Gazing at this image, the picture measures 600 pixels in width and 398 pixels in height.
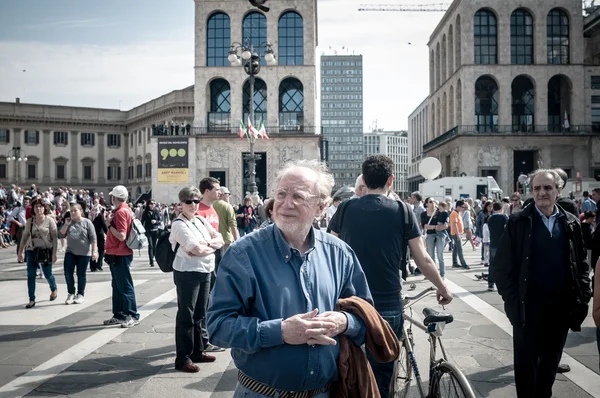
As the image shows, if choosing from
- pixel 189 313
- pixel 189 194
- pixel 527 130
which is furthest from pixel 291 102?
pixel 189 313

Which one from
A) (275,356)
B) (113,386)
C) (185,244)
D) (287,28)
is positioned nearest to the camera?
(275,356)

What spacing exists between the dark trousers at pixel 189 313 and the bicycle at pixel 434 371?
240 cm

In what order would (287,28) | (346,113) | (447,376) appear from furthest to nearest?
(346,113) < (287,28) < (447,376)

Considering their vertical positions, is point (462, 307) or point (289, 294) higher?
point (289, 294)

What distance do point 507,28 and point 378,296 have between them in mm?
52508

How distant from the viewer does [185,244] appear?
5340 mm

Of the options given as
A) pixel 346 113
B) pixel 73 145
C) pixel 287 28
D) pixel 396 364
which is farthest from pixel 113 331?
pixel 346 113

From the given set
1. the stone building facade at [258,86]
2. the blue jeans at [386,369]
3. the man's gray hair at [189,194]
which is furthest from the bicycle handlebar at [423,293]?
the stone building facade at [258,86]

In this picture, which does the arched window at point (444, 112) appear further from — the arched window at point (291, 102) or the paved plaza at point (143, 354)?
the paved plaza at point (143, 354)

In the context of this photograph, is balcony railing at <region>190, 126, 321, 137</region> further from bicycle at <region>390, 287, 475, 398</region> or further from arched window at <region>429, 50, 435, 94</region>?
bicycle at <region>390, 287, 475, 398</region>

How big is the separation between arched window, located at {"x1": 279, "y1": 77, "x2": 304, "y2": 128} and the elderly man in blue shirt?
41.9 meters

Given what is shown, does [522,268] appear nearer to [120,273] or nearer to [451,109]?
[120,273]

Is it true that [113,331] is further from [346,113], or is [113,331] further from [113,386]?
[346,113]

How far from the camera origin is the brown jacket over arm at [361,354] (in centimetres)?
224
